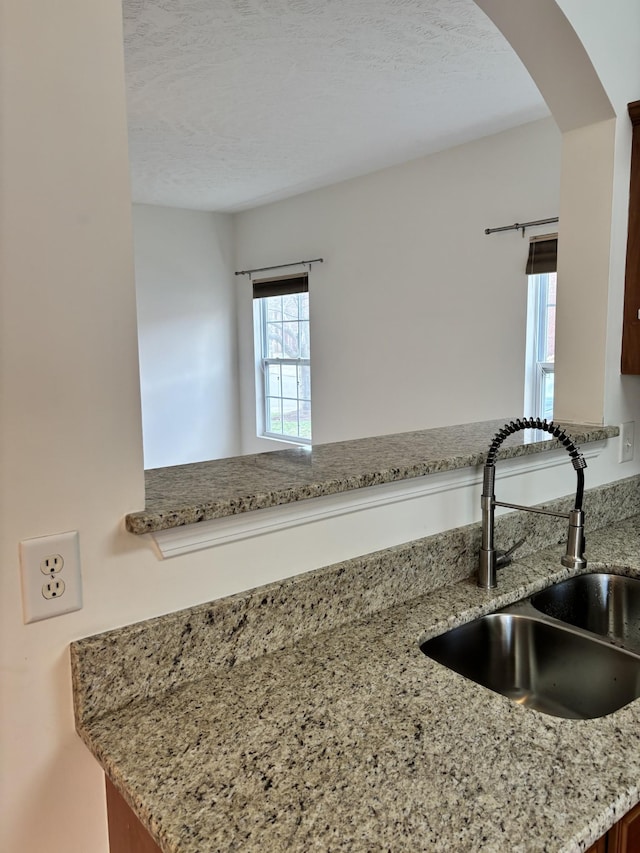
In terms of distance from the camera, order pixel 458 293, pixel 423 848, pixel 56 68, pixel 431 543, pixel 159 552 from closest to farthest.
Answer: pixel 423 848
pixel 56 68
pixel 159 552
pixel 431 543
pixel 458 293

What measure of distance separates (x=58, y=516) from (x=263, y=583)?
1.28 feet

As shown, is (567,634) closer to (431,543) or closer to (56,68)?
(431,543)

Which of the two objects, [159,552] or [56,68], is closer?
[56,68]

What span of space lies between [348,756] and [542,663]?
623mm

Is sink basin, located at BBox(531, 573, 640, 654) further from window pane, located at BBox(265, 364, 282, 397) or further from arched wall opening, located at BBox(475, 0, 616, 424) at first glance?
window pane, located at BBox(265, 364, 282, 397)

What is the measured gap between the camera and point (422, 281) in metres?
3.94

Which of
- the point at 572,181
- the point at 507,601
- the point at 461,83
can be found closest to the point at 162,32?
the point at 461,83

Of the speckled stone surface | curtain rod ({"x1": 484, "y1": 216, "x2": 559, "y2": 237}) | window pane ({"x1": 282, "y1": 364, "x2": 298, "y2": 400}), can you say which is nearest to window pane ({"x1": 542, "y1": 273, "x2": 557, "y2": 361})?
curtain rod ({"x1": 484, "y1": 216, "x2": 559, "y2": 237})

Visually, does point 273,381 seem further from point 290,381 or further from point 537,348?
point 537,348

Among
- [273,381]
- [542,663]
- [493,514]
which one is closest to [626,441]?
[493,514]

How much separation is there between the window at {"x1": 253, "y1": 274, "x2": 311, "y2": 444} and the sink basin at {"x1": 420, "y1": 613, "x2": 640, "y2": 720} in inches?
154

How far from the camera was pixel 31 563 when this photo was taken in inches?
33.6

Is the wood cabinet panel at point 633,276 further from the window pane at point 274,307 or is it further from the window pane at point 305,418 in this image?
the window pane at point 274,307

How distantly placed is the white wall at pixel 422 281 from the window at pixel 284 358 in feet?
0.79
